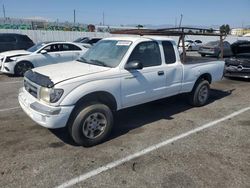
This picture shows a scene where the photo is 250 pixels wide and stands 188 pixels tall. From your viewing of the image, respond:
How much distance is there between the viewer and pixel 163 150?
4215mm

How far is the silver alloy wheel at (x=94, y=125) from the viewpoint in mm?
4246

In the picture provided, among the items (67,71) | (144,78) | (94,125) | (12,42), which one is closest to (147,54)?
(144,78)

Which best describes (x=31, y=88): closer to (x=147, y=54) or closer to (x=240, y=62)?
(x=147, y=54)

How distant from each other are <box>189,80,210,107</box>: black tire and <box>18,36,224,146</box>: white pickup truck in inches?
23.1

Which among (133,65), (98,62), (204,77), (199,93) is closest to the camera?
(133,65)

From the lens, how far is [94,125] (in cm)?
437

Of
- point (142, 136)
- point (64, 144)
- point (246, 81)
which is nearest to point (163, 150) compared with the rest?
point (142, 136)

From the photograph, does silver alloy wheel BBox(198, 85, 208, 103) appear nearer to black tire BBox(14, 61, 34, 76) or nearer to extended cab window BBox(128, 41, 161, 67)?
extended cab window BBox(128, 41, 161, 67)

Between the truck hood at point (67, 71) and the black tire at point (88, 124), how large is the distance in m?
0.55

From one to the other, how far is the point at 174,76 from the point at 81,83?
234 cm

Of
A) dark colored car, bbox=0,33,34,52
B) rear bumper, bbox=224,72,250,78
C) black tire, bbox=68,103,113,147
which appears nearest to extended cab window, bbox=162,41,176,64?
black tire, bbox=68,103,113,147

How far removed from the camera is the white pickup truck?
3980 millimetres

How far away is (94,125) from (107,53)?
152 cm

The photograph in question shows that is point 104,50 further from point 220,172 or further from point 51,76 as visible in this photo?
point 220,172
